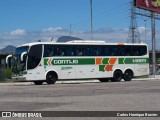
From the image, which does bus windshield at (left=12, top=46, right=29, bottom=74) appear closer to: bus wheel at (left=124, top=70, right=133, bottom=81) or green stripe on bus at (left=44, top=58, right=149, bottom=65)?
green stripe on bus at (left=44, top=58, right=149, bottom=65)

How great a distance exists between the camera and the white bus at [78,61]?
36.1m

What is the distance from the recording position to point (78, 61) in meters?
38.3

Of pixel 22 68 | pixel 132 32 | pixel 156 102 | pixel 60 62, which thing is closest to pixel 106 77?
pixel 60 62

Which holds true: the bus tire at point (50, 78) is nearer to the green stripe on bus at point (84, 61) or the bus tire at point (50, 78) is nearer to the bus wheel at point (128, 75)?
the green stripe on bus at point (84, 61)

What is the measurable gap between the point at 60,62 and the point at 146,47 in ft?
31.0

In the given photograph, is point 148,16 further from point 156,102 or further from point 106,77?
point 156,102

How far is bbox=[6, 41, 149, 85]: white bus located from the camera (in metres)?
36.1

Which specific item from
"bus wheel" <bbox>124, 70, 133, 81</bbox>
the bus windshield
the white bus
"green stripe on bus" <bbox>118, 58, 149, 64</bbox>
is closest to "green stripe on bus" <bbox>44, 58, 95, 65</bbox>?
the white bus

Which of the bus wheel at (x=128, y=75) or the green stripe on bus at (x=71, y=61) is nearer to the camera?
the green stripe on bus at (x=71, y=61)

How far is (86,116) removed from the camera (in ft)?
45.7

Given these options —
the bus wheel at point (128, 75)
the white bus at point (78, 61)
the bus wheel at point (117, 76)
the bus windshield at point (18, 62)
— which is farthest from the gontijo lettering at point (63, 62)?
the bus wheel at point (128, 75)

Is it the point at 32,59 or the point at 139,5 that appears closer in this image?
the point at 32,59

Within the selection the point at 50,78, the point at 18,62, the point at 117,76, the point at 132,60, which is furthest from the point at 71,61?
the point at 132,60

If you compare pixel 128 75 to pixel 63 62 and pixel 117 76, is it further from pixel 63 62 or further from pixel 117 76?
pixel 63 62
